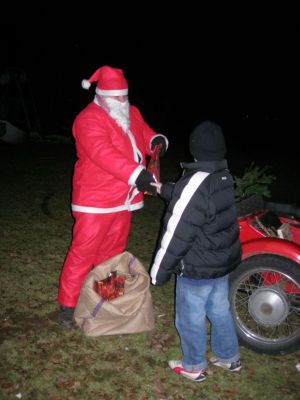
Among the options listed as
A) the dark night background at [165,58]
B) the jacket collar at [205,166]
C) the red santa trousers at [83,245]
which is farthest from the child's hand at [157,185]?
the dark night background at [165,58]

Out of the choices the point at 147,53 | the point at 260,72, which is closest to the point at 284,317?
the point at 147,53

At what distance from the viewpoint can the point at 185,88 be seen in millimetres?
26609

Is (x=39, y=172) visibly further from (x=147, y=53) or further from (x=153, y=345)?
(x=147, y=53)

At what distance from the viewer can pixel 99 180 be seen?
3088 mm

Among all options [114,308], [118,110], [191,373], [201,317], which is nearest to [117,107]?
[118,110]

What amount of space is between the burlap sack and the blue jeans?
48 centimetres

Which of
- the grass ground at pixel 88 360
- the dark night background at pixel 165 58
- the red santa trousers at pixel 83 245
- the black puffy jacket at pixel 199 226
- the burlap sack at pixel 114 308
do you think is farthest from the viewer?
the dark night background at pixel 165 58

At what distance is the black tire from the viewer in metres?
2.86

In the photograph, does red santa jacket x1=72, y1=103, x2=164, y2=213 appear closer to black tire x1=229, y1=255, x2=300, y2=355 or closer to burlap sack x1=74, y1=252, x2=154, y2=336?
burlap sack x1=74, y1=252, x2=154, y2=336

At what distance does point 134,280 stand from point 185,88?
24863mm

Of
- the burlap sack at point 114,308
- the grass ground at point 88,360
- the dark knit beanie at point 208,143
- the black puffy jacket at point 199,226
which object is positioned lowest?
the grass ground at point 88,360

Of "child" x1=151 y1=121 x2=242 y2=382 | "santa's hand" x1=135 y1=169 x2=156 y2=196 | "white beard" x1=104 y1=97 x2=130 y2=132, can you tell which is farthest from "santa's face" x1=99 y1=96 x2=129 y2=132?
"child" x1=151 y1=121 x2=242 y2=382

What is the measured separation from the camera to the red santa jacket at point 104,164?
9.49 ft

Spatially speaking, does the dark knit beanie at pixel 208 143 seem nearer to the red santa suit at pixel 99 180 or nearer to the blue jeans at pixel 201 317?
the red santa suit at pixel 99 180
